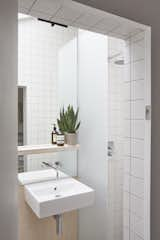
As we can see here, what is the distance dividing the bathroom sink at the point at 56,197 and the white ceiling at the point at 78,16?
3.82 feet

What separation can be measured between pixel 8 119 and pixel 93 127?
4.05 ft

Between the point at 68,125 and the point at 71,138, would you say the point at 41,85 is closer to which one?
the point at 68,125

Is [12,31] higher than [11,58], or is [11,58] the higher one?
[12,31]

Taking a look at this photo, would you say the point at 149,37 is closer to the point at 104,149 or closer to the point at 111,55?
the point at 111,55

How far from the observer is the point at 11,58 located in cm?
74

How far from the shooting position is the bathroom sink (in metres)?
1.41

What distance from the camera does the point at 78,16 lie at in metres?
1.05

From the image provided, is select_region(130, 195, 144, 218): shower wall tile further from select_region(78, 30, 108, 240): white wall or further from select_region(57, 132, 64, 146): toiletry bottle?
select_region(57, 132, 64, 146): toiletry bottle

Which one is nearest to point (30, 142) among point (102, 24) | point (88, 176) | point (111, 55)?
point (88, 176)

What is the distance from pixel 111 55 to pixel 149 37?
54 centimetres

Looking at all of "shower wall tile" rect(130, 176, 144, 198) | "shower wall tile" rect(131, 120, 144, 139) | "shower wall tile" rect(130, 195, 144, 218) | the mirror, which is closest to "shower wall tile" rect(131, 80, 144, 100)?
"shower wall tile" rect(131, 120, 144, 139)

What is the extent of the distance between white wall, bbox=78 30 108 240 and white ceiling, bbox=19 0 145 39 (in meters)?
A: 0.55

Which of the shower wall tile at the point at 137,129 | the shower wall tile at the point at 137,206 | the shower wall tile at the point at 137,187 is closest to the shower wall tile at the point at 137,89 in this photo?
the shower wall tile at the point at 137,129

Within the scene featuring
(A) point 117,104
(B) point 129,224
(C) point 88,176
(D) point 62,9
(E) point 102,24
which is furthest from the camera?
(C) point 88,176
